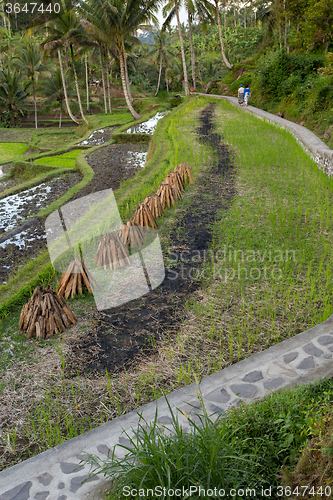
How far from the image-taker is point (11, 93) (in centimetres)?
1966

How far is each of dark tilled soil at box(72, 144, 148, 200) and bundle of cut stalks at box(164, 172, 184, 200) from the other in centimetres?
240

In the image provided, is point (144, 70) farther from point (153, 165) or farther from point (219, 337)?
point (219, 337)

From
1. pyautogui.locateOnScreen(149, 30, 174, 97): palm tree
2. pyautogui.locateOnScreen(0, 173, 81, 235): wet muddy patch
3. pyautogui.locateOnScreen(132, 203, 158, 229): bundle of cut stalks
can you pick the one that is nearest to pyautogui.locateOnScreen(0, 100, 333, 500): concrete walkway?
pyautogui.locateOnScreen(132, 203, 158, 229): bundle of cut stalks

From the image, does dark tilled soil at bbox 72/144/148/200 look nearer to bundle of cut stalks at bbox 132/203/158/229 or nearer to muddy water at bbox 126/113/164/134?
muddy water at bbox 126/113/164/134

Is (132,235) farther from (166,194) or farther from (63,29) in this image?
(63,29)

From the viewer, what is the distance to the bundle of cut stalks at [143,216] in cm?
451

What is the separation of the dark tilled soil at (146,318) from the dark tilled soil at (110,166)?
3.65 m

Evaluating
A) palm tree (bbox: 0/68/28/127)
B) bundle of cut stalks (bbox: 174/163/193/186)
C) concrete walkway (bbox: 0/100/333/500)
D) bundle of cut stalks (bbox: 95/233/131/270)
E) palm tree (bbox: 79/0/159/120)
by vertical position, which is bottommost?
concrete walkway (bbox: 0/100/333/500)

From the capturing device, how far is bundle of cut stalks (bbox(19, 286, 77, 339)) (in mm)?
2932

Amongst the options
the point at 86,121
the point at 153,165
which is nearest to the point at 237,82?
the point at 86,121

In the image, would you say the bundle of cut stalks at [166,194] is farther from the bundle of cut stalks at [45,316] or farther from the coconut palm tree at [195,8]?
the coconut palm tree at [195,8]

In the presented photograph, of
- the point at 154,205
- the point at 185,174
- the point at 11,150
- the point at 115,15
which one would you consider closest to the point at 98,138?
the point at 11,150

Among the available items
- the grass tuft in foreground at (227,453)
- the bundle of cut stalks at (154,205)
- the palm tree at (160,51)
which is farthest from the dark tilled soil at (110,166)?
the palm tree at (160,51)

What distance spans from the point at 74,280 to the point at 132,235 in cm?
109
